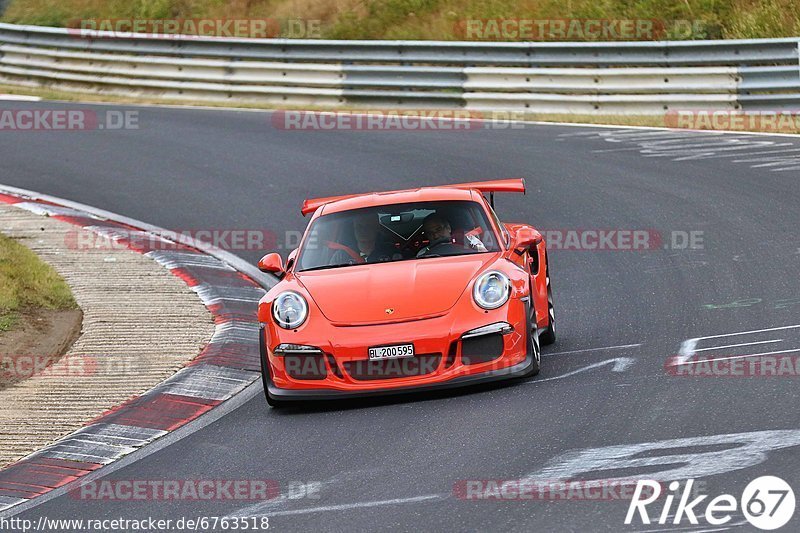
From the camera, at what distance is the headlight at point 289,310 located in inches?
328

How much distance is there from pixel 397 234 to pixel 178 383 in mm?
1794

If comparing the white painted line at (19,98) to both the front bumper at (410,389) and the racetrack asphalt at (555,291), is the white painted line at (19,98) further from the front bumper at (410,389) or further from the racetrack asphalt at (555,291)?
the front bumper at (410,389)

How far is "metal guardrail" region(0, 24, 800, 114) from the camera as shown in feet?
61.5

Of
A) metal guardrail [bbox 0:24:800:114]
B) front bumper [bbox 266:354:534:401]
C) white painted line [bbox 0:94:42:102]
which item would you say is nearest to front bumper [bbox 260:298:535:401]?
front bumper [bbox 266:354:534:401]

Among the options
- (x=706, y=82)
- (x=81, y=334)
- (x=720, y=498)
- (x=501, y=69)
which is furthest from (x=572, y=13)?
(x=720, y=498)

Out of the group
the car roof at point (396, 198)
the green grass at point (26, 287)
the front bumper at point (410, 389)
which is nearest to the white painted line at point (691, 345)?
the front bumper at point (410, 389)

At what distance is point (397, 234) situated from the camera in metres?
9.36

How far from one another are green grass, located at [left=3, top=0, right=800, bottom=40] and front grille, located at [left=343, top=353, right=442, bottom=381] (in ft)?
47.5

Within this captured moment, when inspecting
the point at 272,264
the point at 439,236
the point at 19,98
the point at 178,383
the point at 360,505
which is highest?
the point at 19,98

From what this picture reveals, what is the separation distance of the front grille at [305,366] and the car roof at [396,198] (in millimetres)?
1636

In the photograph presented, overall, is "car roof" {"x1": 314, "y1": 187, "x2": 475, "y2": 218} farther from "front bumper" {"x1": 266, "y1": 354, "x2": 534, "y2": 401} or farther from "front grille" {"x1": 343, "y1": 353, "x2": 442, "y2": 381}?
"front grille" {"x1": 343, "y1": 353, "x2": 442, "y2": 381}

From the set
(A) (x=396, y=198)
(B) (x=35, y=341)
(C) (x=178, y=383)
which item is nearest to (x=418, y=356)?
(A) (x=396, y=198)

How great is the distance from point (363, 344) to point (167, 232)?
23.0 ft

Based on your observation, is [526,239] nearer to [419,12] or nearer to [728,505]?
[728,505]
